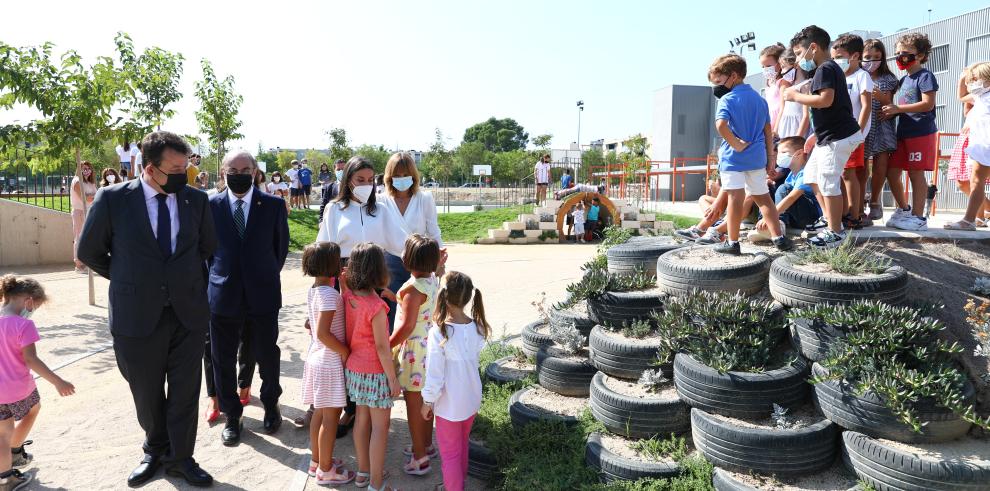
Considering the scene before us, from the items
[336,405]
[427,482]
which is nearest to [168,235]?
[336,405]

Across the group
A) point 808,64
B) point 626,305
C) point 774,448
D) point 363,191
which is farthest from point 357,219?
point 808,64

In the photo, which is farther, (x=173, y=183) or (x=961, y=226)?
(x=961, y=226)

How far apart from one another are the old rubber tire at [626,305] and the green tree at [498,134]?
96.2 meters

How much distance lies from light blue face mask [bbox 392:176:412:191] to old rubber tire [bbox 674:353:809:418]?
239 cm

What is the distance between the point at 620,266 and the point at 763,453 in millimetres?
2232

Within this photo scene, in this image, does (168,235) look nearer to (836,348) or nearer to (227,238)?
(227,238)

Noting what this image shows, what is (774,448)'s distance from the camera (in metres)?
3.35

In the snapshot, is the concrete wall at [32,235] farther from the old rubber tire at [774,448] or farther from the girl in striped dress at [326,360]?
the old rubber tire at [774,448]

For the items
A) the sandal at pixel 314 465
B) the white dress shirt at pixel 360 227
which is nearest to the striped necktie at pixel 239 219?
the white dress shirt at pixel 360 227

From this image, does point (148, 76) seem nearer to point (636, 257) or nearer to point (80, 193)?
point (80, 193)

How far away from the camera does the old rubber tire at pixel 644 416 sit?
3883 millimetres

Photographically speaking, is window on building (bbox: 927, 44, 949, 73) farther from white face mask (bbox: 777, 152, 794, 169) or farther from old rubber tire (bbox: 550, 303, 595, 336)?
old rubber tire (bbox: 550, 303, 595, 336)

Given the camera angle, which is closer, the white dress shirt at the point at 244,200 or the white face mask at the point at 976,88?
the white dress shirt at the point at 244,200

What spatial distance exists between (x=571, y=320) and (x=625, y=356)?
2.80ft
